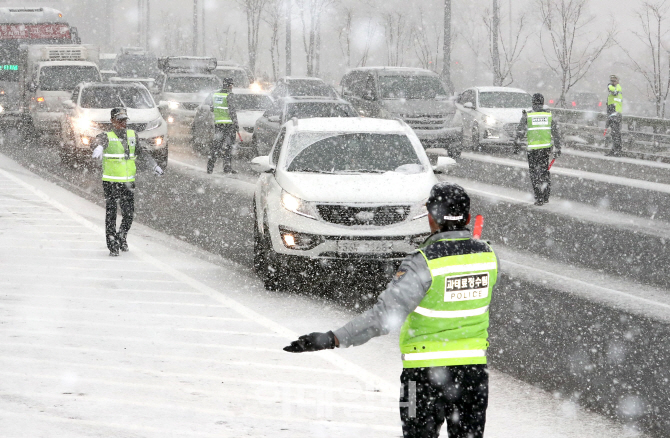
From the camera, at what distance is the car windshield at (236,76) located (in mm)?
32031

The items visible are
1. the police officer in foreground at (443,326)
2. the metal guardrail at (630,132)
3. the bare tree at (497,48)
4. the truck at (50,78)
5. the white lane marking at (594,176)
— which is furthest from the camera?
the bare tree at (497,48)

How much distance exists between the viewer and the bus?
31.4 metres

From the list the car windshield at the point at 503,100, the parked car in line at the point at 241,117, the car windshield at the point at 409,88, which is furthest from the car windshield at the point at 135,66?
the car windshield at the point at 409,88

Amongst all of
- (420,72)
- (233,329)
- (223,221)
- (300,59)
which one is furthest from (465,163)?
(300,59)

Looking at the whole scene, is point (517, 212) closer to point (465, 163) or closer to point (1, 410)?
point (465, 163)

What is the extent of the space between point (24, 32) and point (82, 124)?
535 inches

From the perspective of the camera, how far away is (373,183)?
1005cm

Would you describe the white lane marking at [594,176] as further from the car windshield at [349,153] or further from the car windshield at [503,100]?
the car windshield at [349,153]

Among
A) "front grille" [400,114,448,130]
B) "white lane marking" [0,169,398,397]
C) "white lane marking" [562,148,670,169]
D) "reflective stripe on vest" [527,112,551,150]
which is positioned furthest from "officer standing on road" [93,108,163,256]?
"white lane marking" [562,148,670,169]

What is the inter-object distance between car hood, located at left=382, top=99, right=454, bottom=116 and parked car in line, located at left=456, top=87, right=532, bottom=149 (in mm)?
626

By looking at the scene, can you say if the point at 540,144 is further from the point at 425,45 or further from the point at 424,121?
the point at 425,45

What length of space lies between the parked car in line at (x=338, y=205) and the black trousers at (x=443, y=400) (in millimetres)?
5317

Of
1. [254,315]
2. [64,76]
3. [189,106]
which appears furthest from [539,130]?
[64,76]

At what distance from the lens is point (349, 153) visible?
10898 mm
